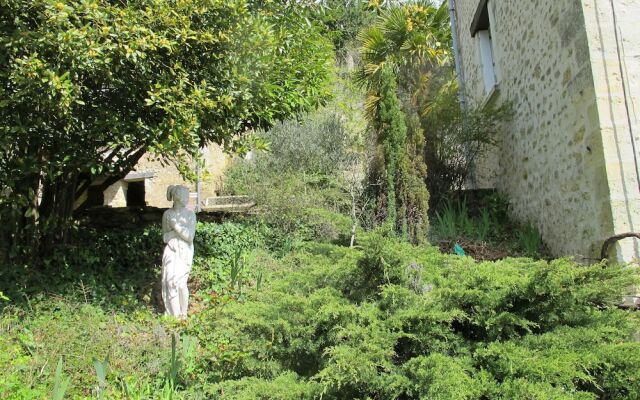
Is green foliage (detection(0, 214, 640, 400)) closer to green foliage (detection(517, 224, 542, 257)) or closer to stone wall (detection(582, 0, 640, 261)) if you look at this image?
stone wall (detection(582, 0, 640, 261))

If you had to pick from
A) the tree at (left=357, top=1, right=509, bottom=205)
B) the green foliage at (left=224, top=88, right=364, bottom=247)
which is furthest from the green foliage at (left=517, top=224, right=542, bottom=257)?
the green foliage at (left=224, top=88, right=364, bottom=247)

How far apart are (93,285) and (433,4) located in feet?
33.5

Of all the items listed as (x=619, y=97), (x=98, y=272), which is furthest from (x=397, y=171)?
(x=98, y=272)

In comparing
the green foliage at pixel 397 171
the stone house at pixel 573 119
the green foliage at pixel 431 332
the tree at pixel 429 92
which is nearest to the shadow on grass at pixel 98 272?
the green foliage at pixel 431 332

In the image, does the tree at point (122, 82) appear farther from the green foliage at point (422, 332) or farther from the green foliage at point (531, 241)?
the green foliage at point (531, 241)

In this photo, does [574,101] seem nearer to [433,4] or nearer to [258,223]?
[258,223]

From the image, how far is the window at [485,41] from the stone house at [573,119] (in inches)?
40.0

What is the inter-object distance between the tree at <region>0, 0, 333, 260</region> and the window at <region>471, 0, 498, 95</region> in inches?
181

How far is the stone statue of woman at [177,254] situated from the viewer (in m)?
5.67

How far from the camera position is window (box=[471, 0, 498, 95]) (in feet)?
A: 31.0

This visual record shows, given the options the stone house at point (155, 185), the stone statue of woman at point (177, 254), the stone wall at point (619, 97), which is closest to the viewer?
the stone wall at point (619, 97)

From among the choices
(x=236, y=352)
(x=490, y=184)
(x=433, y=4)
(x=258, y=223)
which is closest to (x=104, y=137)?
(x=236, y=352)

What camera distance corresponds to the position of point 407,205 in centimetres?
770

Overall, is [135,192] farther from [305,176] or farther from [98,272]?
[98,272]
